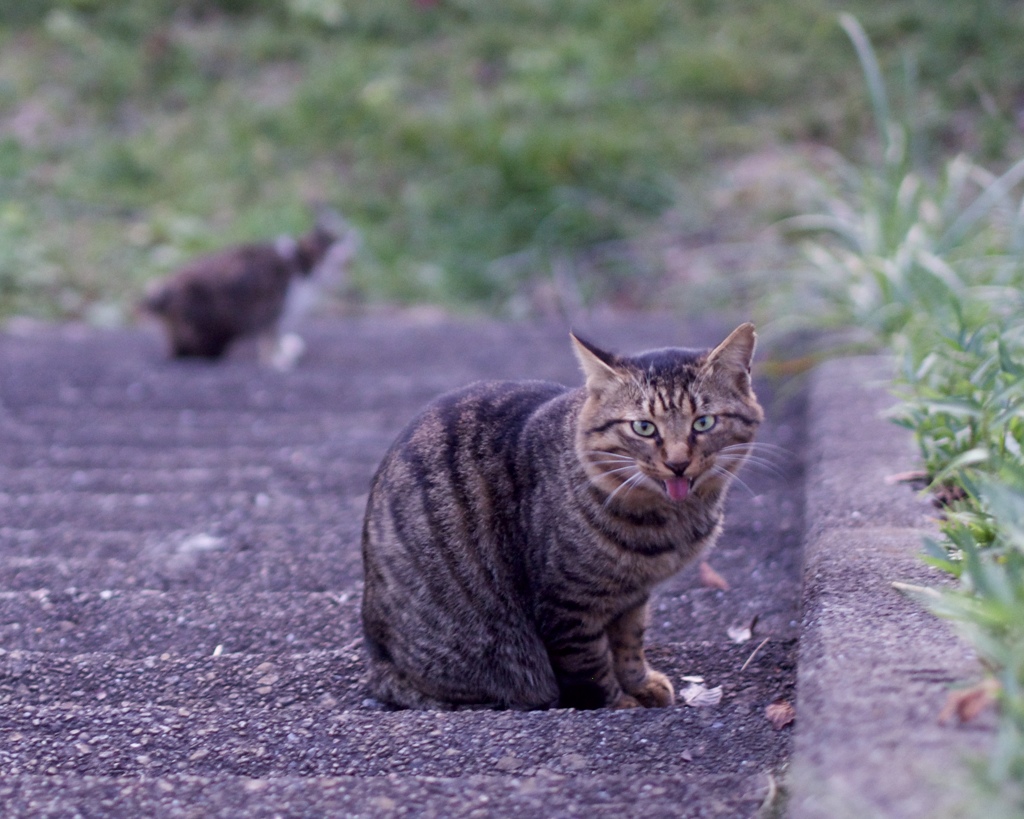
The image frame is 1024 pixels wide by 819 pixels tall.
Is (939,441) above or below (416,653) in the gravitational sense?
above

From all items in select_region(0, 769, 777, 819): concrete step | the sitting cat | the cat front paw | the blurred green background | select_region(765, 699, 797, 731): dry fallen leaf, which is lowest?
the cat front paw

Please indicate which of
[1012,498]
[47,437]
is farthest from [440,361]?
[1012,498]

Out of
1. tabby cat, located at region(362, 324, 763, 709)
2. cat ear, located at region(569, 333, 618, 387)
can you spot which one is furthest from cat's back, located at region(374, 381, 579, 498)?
cat ear, located at region(569, 333, 618, 387)

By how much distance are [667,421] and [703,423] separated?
0.08m

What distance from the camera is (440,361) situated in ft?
15.2

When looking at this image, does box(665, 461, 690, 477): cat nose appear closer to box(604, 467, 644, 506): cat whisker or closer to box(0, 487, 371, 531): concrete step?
box(604, 467, 644, 506): cat whisker

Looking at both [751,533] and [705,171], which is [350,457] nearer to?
[751,533]

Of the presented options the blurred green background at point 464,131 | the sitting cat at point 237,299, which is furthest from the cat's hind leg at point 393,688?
the blurred green background at point 464,131

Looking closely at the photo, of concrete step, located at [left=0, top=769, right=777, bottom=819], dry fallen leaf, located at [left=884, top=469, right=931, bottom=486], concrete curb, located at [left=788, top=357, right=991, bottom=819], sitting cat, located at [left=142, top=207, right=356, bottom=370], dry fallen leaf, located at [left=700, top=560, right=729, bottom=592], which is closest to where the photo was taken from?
concrete curb, located at [left=788, top=357, right=991, bottom=819]

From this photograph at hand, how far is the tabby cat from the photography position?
2.09m

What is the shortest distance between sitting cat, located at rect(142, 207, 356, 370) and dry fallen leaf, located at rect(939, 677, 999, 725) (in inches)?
152

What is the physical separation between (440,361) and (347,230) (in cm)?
195

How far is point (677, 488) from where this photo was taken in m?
2.04

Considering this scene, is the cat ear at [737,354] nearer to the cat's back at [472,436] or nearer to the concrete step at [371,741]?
the cat's back at [472,436]
